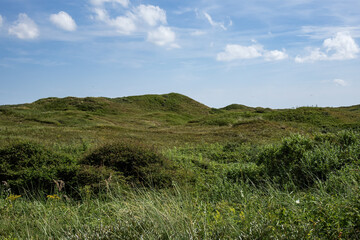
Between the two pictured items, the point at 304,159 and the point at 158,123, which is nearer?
the point at 304,159

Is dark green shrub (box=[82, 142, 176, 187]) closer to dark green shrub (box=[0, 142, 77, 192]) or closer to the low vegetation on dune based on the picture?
the low vegetation on dune

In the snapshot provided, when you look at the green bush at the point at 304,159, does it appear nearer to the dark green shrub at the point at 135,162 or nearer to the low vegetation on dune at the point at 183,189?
the low vegetation on dune at the point at 183,189

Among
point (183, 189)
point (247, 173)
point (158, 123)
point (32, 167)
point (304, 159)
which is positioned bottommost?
point (183, 189)

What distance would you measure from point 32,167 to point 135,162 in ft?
8.96

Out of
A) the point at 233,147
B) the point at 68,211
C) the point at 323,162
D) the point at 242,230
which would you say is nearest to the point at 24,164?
the point at 68,211

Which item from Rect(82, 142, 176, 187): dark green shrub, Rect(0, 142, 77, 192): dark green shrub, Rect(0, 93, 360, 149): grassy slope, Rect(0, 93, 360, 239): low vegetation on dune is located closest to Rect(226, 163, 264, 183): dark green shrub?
Rect(0, 93, 360, 239): low vegetation on dune

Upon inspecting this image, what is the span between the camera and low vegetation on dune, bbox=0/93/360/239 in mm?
3520

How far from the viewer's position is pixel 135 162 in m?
8.15

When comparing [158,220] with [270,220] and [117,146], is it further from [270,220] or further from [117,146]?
[117,146]

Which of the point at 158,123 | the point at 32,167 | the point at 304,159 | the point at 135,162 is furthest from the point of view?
the point at 158,123

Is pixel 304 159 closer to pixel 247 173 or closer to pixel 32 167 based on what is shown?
pixel 247 173

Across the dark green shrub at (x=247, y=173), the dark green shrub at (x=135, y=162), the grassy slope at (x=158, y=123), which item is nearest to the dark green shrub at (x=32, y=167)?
the dark green shrub at (x=135, y=162)

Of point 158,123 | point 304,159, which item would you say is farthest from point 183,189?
point 158,123

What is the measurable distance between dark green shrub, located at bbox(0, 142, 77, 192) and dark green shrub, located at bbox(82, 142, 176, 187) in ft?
2.58
